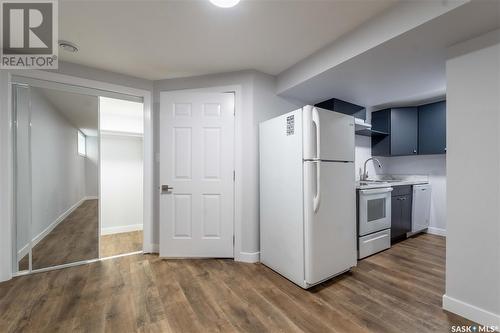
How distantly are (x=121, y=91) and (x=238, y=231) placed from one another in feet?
7.48

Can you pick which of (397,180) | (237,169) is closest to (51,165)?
(237,169)

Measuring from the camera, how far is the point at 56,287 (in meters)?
2.03

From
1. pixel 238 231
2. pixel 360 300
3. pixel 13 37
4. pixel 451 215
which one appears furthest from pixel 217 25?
pixel 360 300

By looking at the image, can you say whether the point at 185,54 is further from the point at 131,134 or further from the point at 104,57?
the point at 131,134

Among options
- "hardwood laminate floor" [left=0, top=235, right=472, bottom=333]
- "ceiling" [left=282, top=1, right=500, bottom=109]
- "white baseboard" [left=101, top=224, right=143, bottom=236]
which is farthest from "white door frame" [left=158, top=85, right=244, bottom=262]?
"white baseboard" [left=101, top=224, right=143, bottom=236]

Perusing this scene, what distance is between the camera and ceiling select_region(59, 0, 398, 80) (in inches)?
62.5

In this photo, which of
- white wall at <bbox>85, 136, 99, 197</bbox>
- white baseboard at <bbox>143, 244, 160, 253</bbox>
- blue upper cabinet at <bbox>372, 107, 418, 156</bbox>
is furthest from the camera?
blue upper cabinet at <bbox>372, 107, 418, 156</bbox>

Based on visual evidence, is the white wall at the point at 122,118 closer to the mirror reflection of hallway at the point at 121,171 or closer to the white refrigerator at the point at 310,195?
the mirror reflection of hallway at the point at 121,171

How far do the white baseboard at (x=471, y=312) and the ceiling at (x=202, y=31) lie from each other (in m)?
2.26

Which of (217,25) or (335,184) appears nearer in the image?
(217,25)

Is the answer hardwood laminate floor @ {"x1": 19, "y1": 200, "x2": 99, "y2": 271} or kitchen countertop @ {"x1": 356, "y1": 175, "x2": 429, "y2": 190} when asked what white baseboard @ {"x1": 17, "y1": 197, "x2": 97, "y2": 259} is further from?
kitchen countertop @ {"x1": 356, "y1": 175, "x2": 429, "y2": 190}

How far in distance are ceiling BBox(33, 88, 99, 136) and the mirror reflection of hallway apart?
0.85m

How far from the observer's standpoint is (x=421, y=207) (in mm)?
3521

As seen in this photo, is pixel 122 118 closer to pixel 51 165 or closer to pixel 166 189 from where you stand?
pixel 51 165
